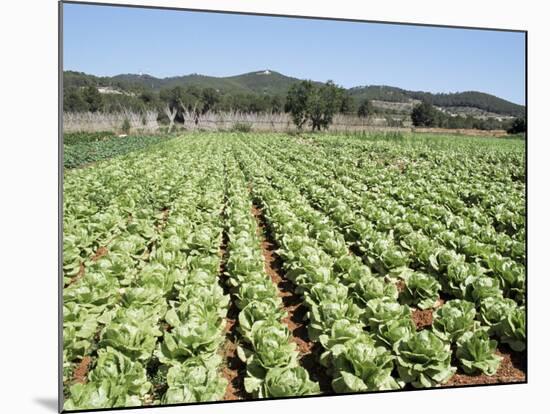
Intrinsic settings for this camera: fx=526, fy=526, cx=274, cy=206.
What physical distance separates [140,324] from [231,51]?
245 cm

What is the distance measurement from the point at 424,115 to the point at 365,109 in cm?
64

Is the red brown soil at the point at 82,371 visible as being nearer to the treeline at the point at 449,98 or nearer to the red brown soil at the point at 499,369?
the red brown soil at the point at 499,369

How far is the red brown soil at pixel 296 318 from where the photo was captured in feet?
14.0

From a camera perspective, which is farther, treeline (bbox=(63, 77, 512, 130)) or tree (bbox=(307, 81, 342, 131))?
tree (bbox=(307, 81, 342, 131))

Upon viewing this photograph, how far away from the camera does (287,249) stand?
5.51 m

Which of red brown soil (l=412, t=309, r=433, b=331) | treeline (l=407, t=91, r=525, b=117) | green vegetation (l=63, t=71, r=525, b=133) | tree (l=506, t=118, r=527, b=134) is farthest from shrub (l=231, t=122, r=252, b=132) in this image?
tree (l=506, t=118, r=527, b=134)

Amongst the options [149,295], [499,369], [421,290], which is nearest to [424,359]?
[421,290]

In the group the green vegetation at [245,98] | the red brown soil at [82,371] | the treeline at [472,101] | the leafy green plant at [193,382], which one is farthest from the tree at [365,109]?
the red brown soil at [82,371]

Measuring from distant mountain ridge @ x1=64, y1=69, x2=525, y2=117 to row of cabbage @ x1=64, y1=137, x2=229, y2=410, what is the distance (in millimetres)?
844

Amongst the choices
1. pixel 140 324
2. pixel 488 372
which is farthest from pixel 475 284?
pixel 140 324

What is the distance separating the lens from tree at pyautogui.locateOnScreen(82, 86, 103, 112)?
13.9 feet

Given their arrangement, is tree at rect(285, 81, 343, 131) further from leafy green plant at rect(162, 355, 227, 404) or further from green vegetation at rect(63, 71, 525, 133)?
leafy green plant at rect(162, 355, 227, 404)

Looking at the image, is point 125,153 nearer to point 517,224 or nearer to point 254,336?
point 254,336
